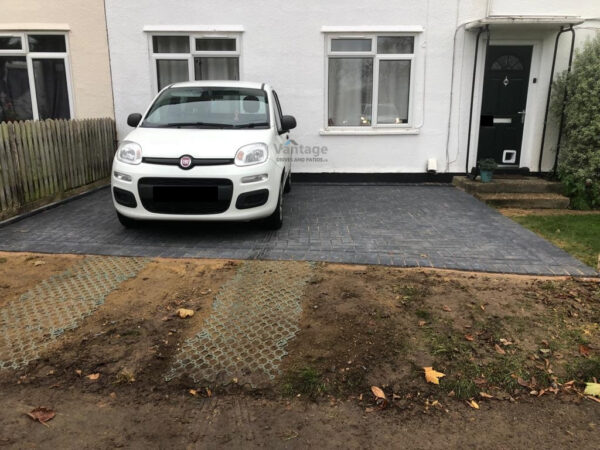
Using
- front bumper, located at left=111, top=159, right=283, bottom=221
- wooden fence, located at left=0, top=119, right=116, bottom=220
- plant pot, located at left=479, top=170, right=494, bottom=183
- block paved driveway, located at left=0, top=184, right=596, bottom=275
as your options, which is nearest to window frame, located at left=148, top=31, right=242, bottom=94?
wooden fence, located at left=0, top=119, right=116, bottom=220

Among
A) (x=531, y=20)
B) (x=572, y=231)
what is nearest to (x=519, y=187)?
(x=572, y=231)

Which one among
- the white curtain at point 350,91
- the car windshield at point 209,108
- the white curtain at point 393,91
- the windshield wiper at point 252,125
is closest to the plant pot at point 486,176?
the white curtain at point 393,91

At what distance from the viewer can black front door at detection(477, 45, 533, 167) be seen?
9.44 meters

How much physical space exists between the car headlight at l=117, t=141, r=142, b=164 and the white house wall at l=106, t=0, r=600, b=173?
14.6 ft

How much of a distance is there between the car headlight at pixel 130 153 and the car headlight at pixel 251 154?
120 cm

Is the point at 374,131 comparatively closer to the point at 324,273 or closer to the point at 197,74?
the point at 197,74

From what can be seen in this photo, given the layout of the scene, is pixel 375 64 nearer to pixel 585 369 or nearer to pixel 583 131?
pixel 583 131

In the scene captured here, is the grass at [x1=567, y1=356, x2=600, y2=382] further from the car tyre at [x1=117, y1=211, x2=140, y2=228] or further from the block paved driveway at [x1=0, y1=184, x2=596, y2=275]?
the car tyre at [x1=117, y1=211, x2=140, y2=228]

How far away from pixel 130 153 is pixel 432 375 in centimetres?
437

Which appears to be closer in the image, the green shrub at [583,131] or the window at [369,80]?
the green shrub at [583,131]

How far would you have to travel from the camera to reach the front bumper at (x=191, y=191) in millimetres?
5516

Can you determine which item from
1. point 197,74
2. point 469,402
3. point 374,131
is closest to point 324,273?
point 469,402

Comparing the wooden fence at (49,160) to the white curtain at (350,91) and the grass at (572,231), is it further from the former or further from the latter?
the grass at (572,231)

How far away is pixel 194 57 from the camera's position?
31.9 ft
